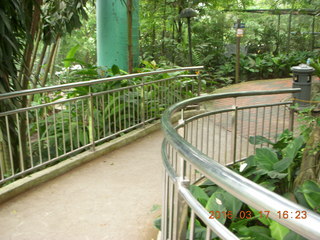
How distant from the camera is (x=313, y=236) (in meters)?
0.76

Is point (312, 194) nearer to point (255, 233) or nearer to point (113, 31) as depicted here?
point (255, 233)

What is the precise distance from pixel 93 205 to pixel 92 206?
2 cm

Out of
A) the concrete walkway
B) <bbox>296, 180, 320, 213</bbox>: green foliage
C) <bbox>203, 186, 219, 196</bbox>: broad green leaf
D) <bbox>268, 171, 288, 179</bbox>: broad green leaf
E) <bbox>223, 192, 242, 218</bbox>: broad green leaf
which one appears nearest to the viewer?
<bbox>296, 180, 320, 213</bbox>: green foliage

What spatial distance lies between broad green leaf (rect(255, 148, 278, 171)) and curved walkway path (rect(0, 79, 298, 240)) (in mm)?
1076

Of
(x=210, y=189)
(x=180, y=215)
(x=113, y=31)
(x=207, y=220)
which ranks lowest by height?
(x=210, y=189)

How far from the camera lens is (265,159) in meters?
3.63

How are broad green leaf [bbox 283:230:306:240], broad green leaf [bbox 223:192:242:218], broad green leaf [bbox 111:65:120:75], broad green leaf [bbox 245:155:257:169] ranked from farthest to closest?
broad green leaf [bbox 111:65:120:75] → broad green leaf [bbox 245:155:257:169] → broad green leaf [bbox 223:192:242:218] → broad green leaf [bbox 283:230:306:240]

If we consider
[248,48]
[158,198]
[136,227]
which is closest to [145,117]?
[158,198]

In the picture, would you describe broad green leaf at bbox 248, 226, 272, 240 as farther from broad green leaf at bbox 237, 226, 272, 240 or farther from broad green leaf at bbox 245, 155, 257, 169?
broad green leaf at bbox 245, 155, 257, 169

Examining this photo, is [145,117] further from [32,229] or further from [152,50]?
[152,50]

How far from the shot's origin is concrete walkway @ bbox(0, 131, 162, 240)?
9.80ft

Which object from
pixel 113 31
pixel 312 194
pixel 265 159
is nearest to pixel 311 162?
pixel 265 159

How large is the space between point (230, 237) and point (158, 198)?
8.26ft

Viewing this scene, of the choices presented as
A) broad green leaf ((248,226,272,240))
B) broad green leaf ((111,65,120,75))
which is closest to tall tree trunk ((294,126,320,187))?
broad green leaf ((248,226,272,240))
